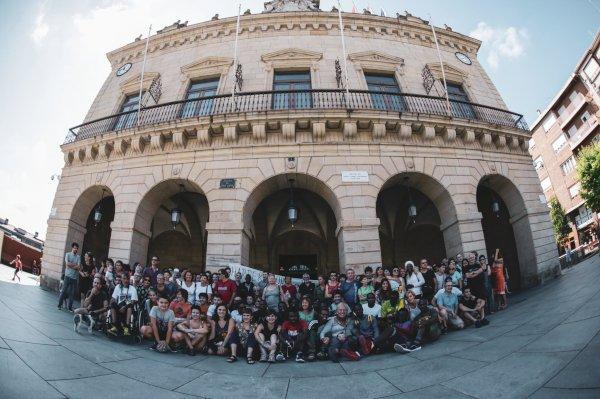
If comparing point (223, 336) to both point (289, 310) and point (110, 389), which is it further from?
point (110, 389)

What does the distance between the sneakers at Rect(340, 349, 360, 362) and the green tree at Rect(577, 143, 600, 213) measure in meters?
18.9

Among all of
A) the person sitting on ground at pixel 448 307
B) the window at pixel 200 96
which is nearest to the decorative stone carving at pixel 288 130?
the window at pixel 200 96

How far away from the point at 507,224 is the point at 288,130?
10206 mm

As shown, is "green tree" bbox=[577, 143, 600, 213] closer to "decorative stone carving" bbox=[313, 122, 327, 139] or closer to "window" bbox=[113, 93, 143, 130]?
"decorative stone carving" bbox=[313, 122, 327, 139]

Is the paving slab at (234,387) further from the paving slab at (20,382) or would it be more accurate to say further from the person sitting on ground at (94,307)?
the person sitting on ground at (94,307)

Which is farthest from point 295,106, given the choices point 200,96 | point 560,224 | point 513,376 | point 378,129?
point 560,224

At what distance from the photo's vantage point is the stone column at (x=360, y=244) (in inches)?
354

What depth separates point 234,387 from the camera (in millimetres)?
3826

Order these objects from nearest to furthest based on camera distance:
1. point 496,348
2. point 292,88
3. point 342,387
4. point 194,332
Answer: point 342,387 → point 496,348 → point 194,332 → point 292,88

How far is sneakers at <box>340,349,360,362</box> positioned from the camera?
509cm

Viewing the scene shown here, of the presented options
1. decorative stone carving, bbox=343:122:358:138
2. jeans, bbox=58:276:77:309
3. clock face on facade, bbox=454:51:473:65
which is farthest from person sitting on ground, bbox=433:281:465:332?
clock face on facade, bbox=454:51:473:65

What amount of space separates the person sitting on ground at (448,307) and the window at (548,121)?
3557 centimetres

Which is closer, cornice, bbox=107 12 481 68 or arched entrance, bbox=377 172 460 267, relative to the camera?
arched entrance, bbox=377 172 460 267

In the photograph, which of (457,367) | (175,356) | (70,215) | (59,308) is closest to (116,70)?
(70,215)
